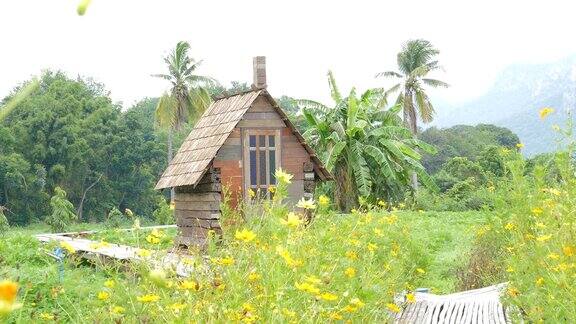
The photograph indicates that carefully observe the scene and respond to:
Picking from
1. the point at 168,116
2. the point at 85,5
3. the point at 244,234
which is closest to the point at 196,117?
A: the point at 168,116

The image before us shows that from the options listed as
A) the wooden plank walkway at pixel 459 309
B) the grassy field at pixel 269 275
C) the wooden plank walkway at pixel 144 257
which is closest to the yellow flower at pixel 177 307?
the grassy field at pixel 269 275

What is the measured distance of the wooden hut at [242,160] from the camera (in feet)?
44.6

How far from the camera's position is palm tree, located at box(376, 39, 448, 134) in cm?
4147

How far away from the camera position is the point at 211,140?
1421 cm

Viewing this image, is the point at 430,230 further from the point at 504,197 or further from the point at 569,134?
the point at 569,134

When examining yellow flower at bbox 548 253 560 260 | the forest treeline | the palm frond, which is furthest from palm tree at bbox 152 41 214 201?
yellow flower at bbox 548 253 560 260

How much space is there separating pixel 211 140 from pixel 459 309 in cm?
705

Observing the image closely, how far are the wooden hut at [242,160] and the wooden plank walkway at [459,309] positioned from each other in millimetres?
5345

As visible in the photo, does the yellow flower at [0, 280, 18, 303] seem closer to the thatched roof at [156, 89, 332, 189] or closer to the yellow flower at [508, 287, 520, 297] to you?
the yellow flower at [508, 287, 520, 297]

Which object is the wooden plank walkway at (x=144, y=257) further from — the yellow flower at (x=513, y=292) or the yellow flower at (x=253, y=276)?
the yellow flower at (x=513, y=292)

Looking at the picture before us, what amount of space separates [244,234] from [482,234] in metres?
8.00

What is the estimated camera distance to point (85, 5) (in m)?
0.52

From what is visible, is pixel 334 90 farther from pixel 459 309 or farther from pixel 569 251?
pixel 569 251

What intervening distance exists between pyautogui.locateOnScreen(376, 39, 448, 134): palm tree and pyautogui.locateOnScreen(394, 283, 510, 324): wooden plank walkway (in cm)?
3237
